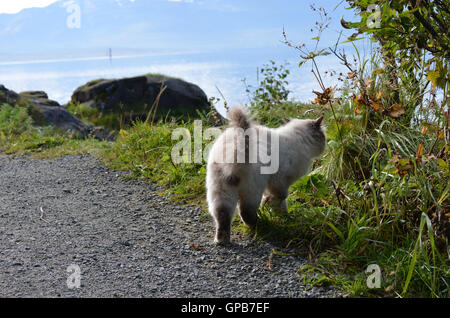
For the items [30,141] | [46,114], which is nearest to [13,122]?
[30,141]

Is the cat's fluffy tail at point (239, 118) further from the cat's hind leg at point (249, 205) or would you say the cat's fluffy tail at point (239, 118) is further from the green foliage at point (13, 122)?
the green foliage at point (13, 122)

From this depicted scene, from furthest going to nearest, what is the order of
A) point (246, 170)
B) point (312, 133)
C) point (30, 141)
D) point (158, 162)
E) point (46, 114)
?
1. point (46, 114)
2. point (30, 141)
3. point (158, 162)
4. point (312, 133)
5. point (246, 170)

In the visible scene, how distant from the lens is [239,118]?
3822mm

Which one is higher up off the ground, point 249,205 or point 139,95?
point 139,95

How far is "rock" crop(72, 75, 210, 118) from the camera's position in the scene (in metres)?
15.8

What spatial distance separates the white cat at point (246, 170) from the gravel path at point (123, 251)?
0.33m

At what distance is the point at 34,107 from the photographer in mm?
11914

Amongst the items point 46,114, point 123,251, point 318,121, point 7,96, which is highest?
point 7,96

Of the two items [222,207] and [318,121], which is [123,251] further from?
[318,121]

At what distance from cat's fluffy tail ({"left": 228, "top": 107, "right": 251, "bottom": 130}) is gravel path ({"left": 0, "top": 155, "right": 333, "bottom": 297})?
40.2 inches

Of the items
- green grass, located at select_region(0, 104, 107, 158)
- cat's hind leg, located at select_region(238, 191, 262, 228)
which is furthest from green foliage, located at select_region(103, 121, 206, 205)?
cat's hind leg, located at select_region(238, 191, 262, 228)

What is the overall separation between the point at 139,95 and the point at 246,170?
13.1 m

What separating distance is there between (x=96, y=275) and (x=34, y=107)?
966cm
